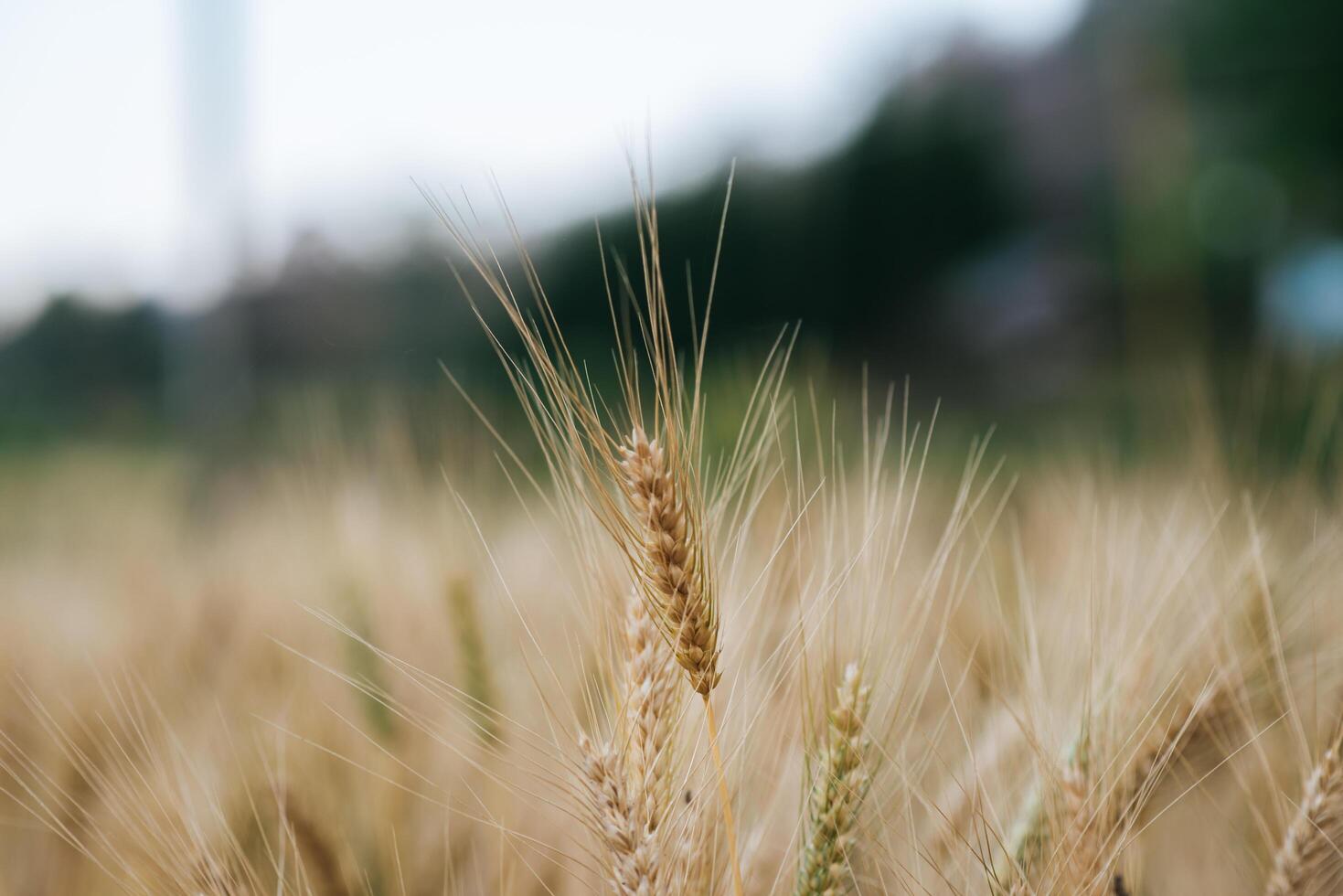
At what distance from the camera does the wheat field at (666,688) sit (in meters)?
0.38

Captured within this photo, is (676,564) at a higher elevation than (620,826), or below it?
higher

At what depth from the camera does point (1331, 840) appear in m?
0.41

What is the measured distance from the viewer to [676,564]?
34 cm

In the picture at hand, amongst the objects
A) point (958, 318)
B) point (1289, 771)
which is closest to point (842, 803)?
point (1289, 771)

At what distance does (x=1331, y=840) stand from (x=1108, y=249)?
348 cm

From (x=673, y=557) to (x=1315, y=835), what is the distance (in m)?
0.40

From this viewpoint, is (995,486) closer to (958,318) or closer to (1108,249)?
(958,318)

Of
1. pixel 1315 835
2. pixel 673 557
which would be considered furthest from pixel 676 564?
pixel 1315 835

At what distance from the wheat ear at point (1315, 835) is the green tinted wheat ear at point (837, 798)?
0.81 feet

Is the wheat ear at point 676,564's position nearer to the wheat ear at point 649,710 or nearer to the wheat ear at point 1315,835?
the wheat ear at point 649,710

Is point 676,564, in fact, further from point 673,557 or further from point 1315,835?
point 1315,835

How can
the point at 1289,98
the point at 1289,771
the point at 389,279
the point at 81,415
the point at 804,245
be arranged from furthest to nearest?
the point at 804,245 < the point at 1289,98 < the point at 389,279 < the point at 81,415 < the point at 1289,771

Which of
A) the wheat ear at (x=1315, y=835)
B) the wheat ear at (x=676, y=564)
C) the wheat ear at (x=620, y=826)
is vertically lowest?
the wheat ear at (x=1315, y=835)

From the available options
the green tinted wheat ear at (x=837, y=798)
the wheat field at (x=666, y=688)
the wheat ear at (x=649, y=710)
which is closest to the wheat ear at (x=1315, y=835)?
the wheat field at (x=666, y=688)
